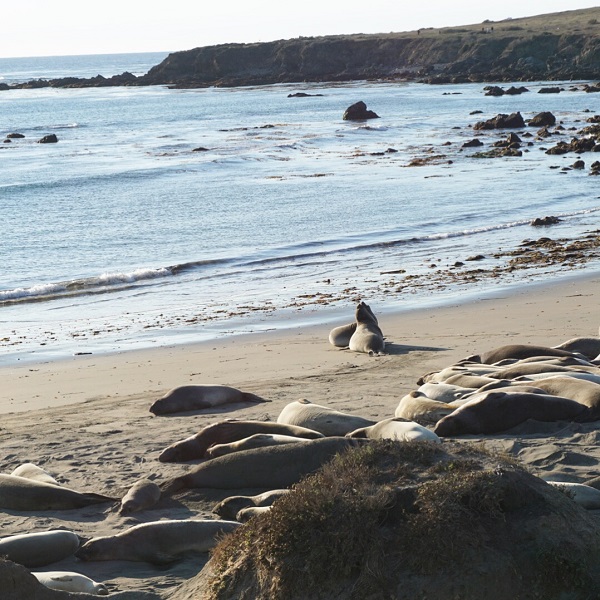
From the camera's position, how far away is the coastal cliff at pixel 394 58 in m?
96.5

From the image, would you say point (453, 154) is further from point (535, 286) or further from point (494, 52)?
point (494, 52)

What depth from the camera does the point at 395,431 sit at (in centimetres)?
726

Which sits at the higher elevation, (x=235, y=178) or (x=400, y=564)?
(x=400, y=564)

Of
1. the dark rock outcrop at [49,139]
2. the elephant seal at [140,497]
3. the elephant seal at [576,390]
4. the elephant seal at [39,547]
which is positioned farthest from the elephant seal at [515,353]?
the dark rock outcrop at [49,139]

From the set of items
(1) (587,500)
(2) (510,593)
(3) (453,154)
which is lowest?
(3) (453,154)

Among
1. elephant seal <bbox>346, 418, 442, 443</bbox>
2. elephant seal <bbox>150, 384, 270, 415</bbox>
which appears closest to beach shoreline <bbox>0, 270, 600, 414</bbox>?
elephant seal <bbox>150, 384, 270, 415</bbox>

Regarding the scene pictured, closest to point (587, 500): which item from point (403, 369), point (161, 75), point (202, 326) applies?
point (403, 369)

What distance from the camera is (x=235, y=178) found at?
37.0 meters

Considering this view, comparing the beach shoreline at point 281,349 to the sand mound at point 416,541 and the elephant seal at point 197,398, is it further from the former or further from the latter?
the sand mound at point 416,541

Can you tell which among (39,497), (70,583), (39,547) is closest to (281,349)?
(39,497)

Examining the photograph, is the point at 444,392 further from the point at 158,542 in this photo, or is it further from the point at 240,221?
the point at 240,221

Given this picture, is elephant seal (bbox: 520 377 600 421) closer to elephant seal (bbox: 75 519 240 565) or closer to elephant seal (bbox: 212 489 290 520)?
elephant seal (bbox: 212 489 290 520)

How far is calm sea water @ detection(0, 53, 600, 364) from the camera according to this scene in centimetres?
1627

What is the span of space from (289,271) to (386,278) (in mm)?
2378
